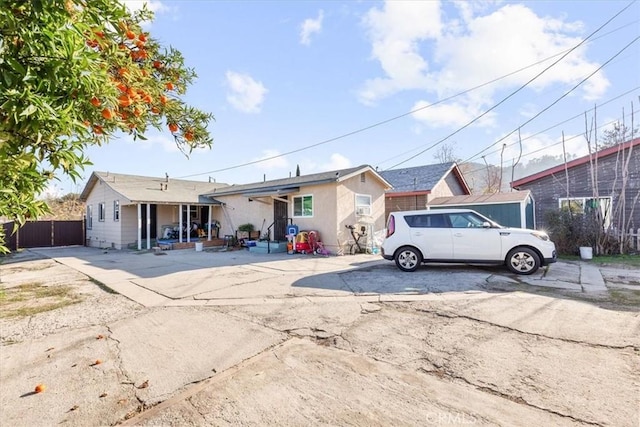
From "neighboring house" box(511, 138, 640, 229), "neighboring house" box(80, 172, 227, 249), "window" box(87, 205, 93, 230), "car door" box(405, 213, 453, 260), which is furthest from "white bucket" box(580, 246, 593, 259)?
"window" box(87, 205, 93, 230)

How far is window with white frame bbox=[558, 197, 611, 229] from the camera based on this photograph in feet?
36.8

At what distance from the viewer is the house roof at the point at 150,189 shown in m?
15.6

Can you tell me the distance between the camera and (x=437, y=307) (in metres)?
5.04

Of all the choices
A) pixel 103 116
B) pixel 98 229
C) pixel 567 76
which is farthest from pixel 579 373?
pixel 98 229

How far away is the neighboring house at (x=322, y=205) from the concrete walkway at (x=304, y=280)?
3.00 metres

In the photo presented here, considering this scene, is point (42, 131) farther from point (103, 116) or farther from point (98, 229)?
point (98, 229)

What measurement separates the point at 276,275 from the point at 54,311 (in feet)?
14.4

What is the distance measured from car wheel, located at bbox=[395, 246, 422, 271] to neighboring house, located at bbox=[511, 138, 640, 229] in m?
7.37

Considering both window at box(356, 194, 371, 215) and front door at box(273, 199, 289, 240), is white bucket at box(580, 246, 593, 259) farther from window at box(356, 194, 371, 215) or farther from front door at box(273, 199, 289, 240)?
front door at box(273, 199, 289, 240)

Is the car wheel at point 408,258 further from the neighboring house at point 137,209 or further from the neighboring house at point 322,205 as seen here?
the neighboring house at point 137,209

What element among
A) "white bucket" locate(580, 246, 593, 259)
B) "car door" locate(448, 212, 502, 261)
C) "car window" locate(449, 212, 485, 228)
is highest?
"car window" locate(449, 212, 485, 228)

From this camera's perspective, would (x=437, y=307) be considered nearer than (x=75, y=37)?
No

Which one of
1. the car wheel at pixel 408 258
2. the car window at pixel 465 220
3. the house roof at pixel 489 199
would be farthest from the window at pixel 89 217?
the car window at pixel 465 220

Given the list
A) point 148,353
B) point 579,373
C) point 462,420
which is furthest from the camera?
point 148,353
